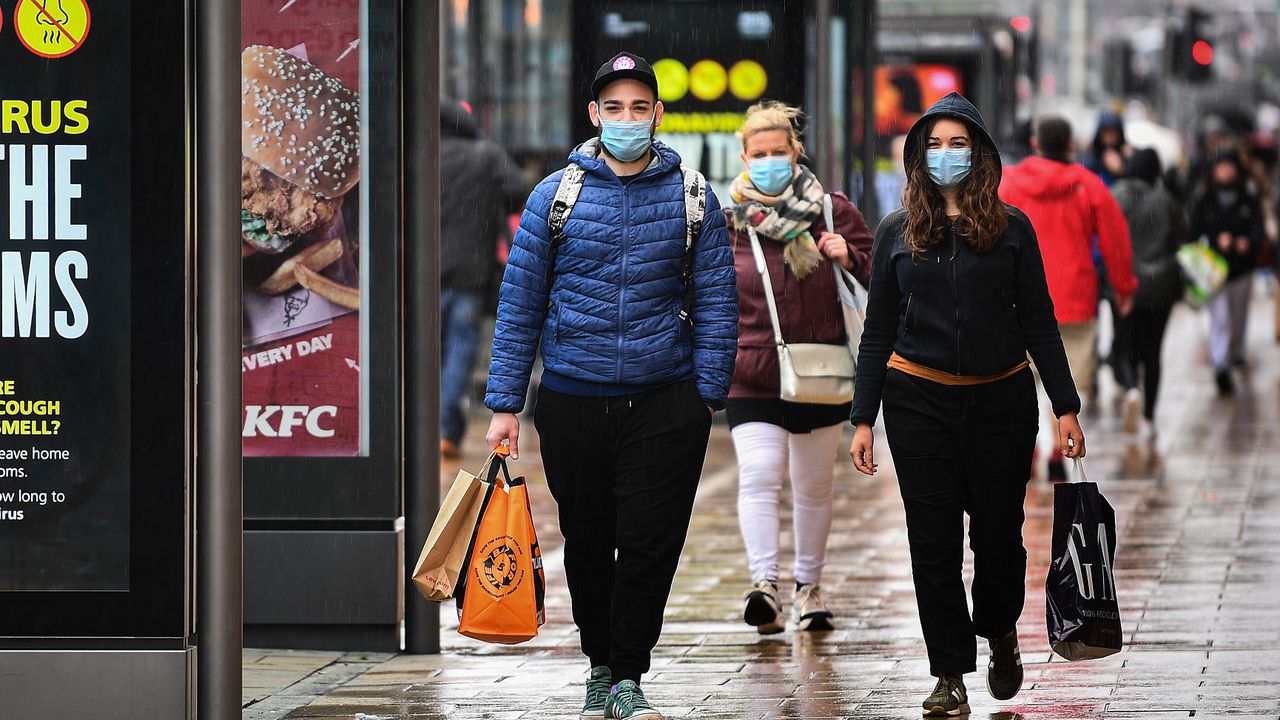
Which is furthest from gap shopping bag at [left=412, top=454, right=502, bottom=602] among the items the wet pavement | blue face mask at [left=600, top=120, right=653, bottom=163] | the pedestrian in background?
the pedestrian in background

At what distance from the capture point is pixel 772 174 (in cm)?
782

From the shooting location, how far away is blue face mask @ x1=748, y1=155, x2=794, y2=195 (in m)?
7.83

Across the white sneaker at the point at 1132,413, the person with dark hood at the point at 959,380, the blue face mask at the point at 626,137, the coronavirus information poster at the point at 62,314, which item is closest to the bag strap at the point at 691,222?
the blue face mask at the point at 626,137

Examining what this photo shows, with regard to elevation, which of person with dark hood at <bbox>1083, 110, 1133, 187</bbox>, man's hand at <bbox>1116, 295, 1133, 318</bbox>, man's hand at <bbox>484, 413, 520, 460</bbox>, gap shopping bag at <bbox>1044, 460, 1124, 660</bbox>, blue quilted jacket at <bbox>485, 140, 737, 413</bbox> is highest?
person with dark hood at <bbox>1083, 110, 1133, 187</bbox>

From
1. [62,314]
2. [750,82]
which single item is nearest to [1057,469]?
[750,82]

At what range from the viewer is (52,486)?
5730 millimetres

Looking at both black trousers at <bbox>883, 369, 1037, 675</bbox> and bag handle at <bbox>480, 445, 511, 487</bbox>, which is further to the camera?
black trousers at <bbox>883, 369, 1037, 675</bbox>

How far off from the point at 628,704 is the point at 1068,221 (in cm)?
610

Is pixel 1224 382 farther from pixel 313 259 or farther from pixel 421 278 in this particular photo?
pixel 313 259

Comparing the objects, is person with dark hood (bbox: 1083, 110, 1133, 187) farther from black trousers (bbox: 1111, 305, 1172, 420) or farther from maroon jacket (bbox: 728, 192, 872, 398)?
maroon jacket (bbox: 728, 192, 872, 398)

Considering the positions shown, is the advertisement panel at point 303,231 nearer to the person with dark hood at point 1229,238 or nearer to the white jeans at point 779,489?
the white jeans at point 779,489

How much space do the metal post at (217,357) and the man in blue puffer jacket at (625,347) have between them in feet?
2.79

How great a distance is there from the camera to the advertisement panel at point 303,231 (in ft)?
24.5

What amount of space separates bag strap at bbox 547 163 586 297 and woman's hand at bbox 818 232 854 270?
169cm
